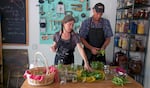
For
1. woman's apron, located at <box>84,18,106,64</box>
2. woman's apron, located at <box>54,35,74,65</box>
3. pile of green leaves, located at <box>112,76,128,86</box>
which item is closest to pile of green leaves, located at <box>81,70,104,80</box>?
pile of green leaves, located at <box>112,76,128,86</box>

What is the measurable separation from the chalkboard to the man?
128cm

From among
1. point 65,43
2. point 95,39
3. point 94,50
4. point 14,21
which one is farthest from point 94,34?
point 14,21

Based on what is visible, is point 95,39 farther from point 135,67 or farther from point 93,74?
point 93,74

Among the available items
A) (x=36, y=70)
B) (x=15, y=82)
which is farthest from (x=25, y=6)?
(x=36, y=70)

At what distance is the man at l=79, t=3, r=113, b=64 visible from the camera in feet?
9.47

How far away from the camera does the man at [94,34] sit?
114 inches

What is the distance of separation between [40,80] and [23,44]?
2.16 metres

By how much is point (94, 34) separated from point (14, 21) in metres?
1.64

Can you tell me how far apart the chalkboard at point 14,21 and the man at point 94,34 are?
1.28 m

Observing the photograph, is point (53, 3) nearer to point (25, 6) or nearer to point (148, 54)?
point (25, 6)

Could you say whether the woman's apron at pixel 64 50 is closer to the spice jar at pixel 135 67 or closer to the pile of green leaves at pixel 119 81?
the pile of green leaves at pixel 119 81

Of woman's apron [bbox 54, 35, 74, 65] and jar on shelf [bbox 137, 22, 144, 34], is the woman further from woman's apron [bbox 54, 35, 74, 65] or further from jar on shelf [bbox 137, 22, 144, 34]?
jar on shelf [bbox 137, 22, 144, 34]

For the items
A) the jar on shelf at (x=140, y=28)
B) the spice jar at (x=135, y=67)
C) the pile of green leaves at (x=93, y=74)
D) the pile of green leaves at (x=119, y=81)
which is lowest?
the spice jar at (x=135, y=67)

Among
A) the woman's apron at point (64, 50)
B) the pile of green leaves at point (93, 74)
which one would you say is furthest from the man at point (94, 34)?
the pile of green leaves at point (93, 74)
